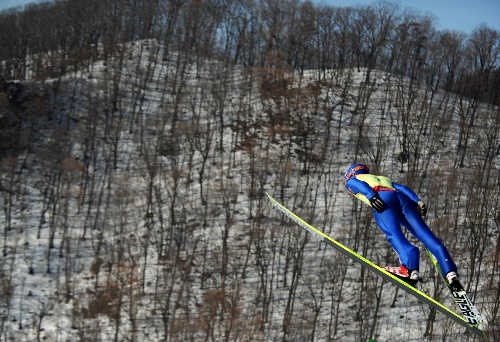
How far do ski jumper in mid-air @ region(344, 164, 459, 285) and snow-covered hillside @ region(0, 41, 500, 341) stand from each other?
2275 centimetres

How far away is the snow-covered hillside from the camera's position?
3688 cm

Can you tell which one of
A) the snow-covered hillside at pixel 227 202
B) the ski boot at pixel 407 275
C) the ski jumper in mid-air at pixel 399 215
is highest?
the ski jumper in mid-air at pixel 399 215

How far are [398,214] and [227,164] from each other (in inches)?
1572

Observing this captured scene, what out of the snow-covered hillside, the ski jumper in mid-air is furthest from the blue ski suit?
the snow-covered hillside

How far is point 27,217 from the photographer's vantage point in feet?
145

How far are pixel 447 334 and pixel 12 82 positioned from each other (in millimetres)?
37983

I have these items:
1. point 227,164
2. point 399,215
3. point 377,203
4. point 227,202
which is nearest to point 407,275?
point 399,215

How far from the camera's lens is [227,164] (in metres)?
48.9

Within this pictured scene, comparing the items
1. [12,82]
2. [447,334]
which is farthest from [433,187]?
[12,82]

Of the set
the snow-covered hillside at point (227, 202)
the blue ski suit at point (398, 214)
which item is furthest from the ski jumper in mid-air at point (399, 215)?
the snow-covered hillside at point (227, 202)

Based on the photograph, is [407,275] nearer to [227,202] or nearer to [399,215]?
[399,215]

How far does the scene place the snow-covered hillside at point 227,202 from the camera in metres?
36.9

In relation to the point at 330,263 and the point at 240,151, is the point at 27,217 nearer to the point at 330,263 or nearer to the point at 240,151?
the point at 240,151

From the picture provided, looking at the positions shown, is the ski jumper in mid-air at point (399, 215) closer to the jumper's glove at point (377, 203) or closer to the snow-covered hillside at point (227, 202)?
the jumper's glove at point (377, 203)
